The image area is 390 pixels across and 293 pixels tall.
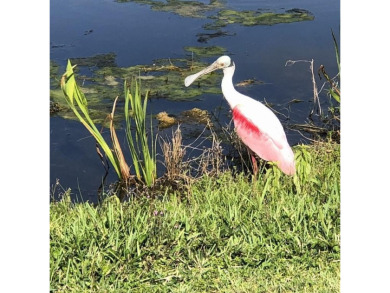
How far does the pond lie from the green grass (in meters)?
1.24

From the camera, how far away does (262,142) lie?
452cm

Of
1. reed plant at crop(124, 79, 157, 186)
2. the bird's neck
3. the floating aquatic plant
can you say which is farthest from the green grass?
the floating aquatic plant

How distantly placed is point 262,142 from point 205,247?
1.27 metres

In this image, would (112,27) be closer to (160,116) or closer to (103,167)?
(160,116)

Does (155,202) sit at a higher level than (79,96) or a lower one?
lower

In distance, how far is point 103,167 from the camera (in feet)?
16.5

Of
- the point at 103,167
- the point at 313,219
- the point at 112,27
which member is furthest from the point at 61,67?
the point at 313,219

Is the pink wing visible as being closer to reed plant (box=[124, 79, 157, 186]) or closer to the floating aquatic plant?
reed plant (box=[124, 79, 157, 186])

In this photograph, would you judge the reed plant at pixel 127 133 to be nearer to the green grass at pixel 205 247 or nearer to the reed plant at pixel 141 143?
the reed plant at pixel 141 143

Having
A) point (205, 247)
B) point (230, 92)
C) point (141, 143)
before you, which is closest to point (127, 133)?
point (141, 143)

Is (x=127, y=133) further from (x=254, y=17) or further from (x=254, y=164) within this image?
(x=254, y=17)

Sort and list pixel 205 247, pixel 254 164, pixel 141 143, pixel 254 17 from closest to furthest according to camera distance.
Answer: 1. pixel 205 247
2. pixel 141 143
3. pixel 254 164
4. pixel 254 17

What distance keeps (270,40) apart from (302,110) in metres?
1.62

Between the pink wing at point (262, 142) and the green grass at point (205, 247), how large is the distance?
55cm
